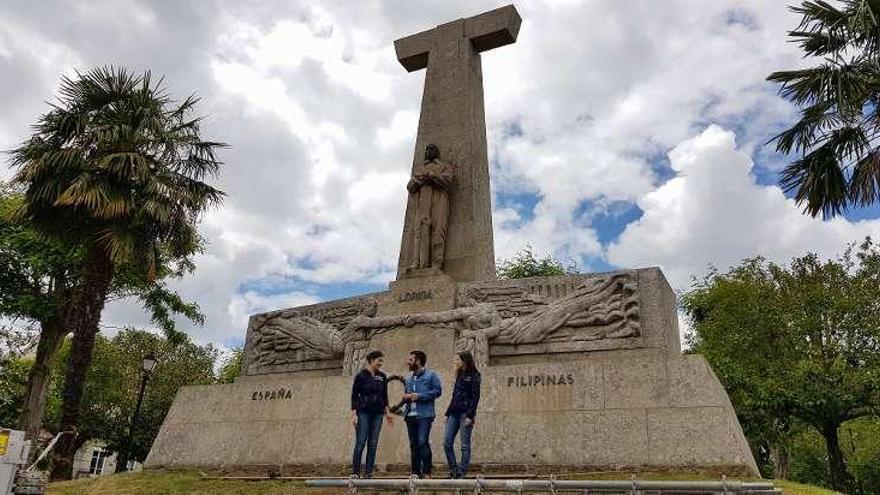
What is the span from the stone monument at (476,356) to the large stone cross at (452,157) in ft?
0.10

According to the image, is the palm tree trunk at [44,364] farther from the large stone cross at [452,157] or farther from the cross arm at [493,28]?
the cross arm at [493,28]

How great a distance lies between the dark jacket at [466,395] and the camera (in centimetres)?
730

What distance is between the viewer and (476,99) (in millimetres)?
14281

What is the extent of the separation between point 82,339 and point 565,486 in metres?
10.7

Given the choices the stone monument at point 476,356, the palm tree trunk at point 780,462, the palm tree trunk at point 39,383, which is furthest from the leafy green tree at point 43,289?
the palm tree trunk at point 780,462

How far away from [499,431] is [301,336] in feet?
15.2

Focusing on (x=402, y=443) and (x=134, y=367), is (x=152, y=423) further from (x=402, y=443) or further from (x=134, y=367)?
(x=402, y=443)

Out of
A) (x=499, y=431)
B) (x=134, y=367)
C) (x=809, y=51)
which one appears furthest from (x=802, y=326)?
(x=134, y=367)

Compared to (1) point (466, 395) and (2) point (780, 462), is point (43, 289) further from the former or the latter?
(2) point (780, 462)

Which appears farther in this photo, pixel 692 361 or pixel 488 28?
pixel 488 28

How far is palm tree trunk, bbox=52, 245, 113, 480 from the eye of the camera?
509 inches

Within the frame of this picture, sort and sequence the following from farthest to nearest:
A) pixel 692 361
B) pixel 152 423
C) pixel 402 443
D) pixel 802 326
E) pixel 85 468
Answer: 1. pixel 85 468
2. pixel 152 423
3. pixel 802 326
4. pixel 402 443
5. pixel 692 361

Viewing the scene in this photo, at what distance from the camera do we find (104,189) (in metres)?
13.0

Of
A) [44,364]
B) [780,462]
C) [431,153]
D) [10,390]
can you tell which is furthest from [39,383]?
[780,462]
